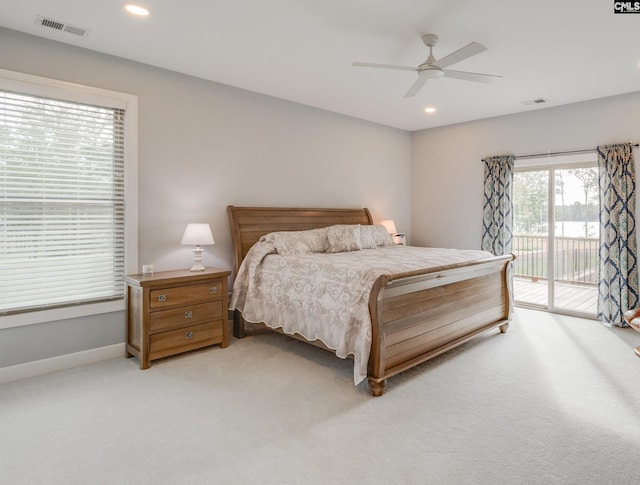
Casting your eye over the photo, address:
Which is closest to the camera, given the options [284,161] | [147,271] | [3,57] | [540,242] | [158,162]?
[3,57]

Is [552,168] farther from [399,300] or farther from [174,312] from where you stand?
[174,312]

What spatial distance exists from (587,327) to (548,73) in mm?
2955

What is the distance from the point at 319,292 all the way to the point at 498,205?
3658 millimetres

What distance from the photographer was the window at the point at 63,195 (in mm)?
3020

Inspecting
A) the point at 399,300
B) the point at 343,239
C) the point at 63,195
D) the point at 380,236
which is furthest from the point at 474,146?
the point at 63,195

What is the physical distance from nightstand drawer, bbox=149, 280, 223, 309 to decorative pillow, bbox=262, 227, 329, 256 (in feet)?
2.44

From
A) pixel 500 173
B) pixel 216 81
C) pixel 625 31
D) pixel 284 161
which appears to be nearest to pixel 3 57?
pixel 216 81

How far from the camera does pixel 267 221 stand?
4574mm

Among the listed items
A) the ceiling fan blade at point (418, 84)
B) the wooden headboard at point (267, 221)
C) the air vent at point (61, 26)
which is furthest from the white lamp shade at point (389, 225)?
the air vent at point (61, 26)

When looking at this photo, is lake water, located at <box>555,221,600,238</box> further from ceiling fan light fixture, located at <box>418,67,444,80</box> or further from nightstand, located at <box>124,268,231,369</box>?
nightstand, located at <box>124,268,231,369</box>

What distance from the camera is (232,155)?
4.39m

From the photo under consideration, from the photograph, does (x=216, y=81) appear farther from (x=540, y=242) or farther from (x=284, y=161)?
(x=540, y=242)

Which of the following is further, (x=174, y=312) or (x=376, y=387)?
(x=174, y=312)

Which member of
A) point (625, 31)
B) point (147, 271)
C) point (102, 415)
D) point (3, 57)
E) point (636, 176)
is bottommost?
point (102, 415)
